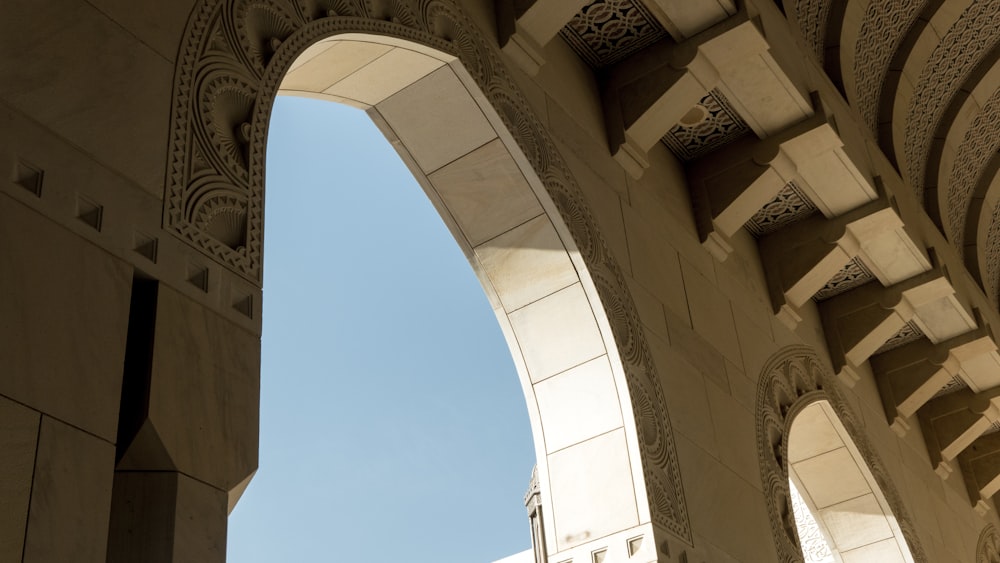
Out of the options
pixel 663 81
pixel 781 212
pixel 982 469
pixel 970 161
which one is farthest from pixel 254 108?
pixel 970 161

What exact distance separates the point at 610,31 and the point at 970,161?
5221mm

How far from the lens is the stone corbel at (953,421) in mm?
7328

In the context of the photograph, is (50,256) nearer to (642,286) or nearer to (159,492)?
(159,492)

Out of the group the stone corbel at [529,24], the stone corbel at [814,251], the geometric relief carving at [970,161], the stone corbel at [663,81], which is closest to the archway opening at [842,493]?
the stone corbel at [814,251]

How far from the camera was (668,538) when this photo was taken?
11.4 feet

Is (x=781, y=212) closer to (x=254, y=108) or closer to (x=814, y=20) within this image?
(x=814, y=20)

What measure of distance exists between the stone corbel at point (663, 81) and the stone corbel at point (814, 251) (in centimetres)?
141

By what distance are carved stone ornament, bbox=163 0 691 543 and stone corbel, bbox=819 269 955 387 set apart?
270 centimetres

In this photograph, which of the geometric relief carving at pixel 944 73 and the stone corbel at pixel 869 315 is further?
the geometric relief carving at pixel 944 73

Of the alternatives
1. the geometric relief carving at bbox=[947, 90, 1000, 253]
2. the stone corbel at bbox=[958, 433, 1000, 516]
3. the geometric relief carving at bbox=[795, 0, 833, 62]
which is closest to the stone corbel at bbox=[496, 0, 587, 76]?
the geometric relief carving at bbox=[795, 0, 833, 62]

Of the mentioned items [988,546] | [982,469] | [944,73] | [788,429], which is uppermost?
[944,73]

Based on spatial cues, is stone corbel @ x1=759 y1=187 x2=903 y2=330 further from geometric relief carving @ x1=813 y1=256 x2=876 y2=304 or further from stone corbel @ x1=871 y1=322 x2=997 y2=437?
stone corbel @ x1=871 y1=322 x2=997 y2=437

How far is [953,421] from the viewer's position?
7543 mm

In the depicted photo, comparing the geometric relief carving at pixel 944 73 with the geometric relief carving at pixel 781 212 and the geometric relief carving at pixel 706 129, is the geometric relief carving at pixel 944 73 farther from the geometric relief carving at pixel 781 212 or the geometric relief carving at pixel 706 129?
the geometric relief carving at pixel 706 129
